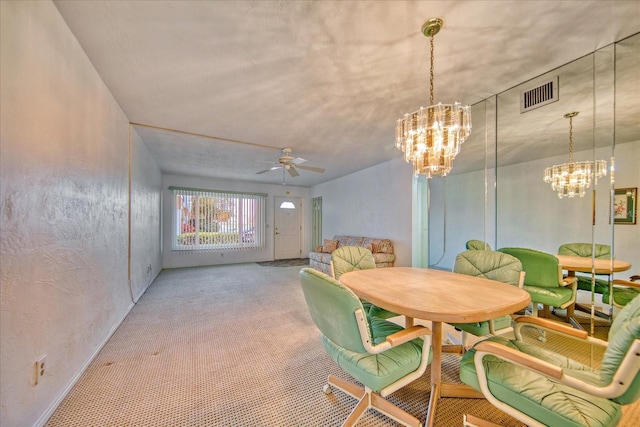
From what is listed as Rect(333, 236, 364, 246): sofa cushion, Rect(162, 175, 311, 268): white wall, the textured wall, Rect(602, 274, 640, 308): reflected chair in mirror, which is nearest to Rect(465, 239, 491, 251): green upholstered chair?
Rect(602, 274, 640, 308): reflected chair in mirror

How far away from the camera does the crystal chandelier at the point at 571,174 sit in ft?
6.70

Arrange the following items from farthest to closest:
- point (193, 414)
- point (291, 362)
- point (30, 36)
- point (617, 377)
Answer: point (291, 362), point (193, 414), point (30, 36), point (617, 377)

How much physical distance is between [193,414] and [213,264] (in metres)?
5.55

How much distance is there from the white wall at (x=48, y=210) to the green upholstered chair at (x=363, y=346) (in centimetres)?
146

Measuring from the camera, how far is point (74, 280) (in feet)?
5.57

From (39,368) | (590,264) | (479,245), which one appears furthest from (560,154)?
(39,368)

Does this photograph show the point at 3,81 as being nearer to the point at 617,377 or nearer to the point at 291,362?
the point at 291,362

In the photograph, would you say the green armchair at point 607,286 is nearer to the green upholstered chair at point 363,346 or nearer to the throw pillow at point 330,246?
the green upholstered chair at point 363,346

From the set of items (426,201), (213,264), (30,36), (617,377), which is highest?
(30,36)

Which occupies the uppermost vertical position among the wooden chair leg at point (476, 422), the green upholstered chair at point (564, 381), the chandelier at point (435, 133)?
the chandelier at point (435, 133)


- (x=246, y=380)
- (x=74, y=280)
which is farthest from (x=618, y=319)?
(x=74, y=280)

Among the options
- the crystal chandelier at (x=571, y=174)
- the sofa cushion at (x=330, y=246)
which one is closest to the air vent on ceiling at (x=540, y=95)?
the crystal chandelier at (x=571, y=174)

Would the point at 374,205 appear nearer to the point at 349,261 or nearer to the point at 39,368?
the point at 349,261

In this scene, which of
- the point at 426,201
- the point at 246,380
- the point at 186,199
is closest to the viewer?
the point at 246,380
